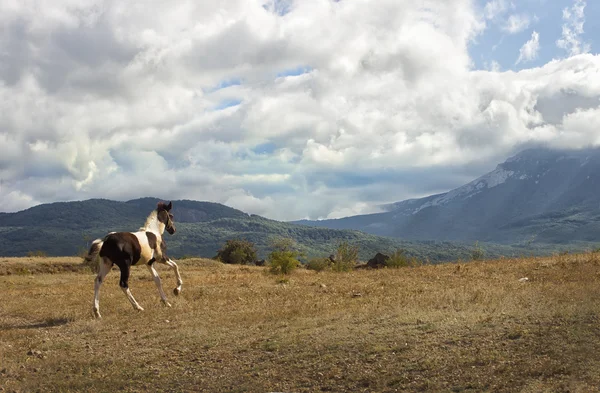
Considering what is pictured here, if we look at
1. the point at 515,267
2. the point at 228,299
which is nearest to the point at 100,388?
the point at 228,299

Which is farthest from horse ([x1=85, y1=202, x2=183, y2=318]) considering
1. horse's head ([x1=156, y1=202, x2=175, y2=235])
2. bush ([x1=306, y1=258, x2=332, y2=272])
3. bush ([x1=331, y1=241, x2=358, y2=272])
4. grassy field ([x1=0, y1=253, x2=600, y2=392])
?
bush ([x1=306, y1=258, x2=332, y2=272])

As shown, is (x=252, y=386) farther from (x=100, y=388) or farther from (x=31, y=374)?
(x=31, y=374)

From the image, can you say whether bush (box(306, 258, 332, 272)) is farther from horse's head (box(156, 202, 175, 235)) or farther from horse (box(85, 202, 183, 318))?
horse (box(85, 202, 183, 318))

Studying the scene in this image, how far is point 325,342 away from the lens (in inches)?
451

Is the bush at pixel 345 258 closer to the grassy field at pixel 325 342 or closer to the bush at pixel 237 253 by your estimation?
the grassy field at pixel 325 342

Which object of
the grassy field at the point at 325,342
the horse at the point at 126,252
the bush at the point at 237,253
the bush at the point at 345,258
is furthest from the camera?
the bush at the point at 237,253

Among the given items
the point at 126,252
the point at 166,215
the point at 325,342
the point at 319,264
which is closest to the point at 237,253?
the point at 319,264

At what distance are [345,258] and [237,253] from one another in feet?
82.1

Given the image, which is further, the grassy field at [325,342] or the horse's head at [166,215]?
the horse's head at [166,215]

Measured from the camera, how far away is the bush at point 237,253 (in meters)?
63.3

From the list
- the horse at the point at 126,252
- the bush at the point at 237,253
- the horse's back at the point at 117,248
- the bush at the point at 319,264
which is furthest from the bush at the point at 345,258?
the bush at the point at 237,253

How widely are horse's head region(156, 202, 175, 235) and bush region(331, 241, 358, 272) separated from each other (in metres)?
19.8

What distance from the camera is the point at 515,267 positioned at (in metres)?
25.0

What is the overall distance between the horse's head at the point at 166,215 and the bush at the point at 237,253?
1686 inches
